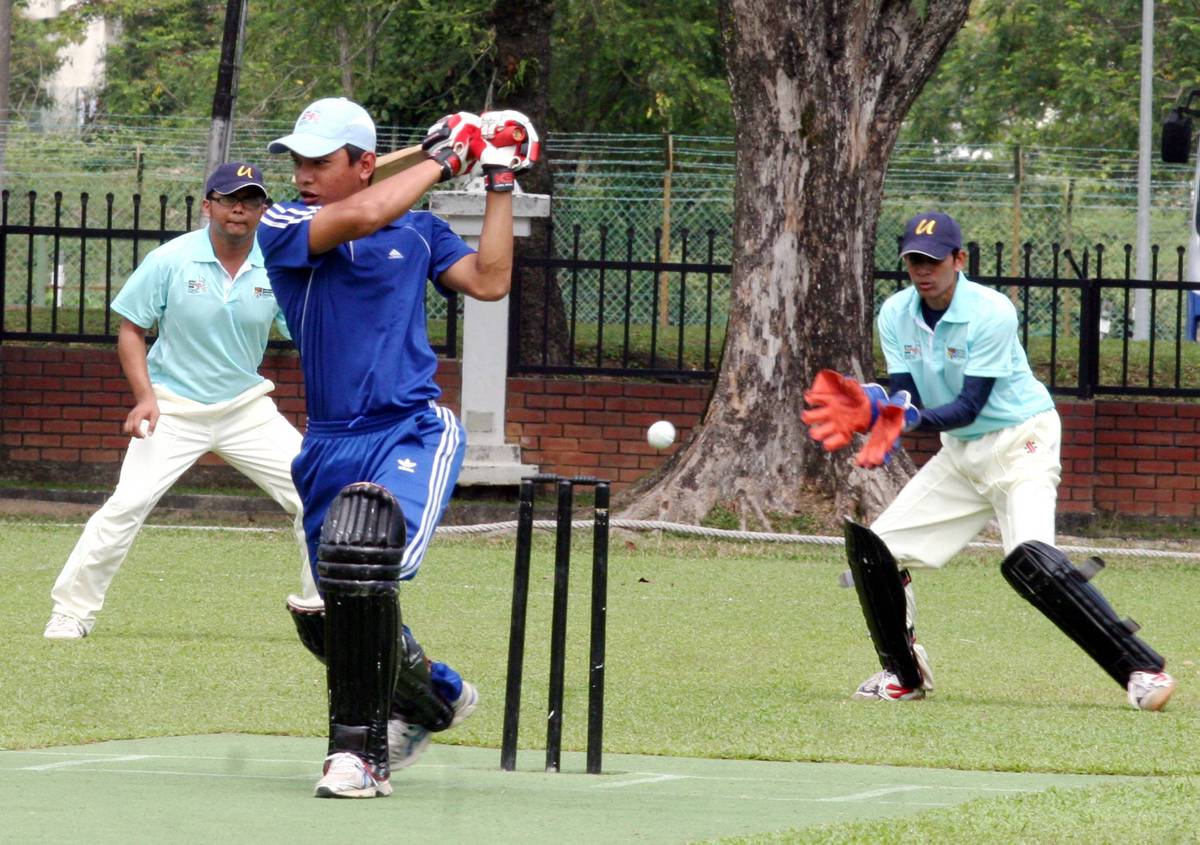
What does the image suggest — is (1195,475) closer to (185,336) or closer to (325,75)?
(185,336)

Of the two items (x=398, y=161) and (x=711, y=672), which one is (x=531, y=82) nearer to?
(x=711, y=672)

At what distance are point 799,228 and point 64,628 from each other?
6.61 m

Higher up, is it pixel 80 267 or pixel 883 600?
pixel 80 267

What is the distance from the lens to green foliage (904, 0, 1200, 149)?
34.7 meters

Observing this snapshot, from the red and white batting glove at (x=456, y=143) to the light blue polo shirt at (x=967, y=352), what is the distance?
8.93ft

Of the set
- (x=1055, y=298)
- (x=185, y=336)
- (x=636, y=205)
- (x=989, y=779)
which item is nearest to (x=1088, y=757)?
(x=989, y=779)

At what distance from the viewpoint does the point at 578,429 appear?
15453 mm

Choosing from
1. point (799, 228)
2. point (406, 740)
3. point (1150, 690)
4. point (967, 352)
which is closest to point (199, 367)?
point (967, 352)

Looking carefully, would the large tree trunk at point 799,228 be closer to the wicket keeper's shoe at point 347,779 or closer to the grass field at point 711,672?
the grass field at point 711,672

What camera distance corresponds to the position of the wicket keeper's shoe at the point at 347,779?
16.1 feet

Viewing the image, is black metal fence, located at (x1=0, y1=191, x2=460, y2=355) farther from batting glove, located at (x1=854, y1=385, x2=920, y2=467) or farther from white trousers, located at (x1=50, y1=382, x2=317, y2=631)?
batting glove, located at (x1=854, y1=385, x2=920, y2=467)

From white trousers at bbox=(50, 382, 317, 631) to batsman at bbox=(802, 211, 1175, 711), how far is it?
253 centimetres

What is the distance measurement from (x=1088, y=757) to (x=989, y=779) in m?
0.53

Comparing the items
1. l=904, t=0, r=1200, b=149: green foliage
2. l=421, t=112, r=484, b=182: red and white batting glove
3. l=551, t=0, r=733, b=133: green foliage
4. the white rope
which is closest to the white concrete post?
the white rope
